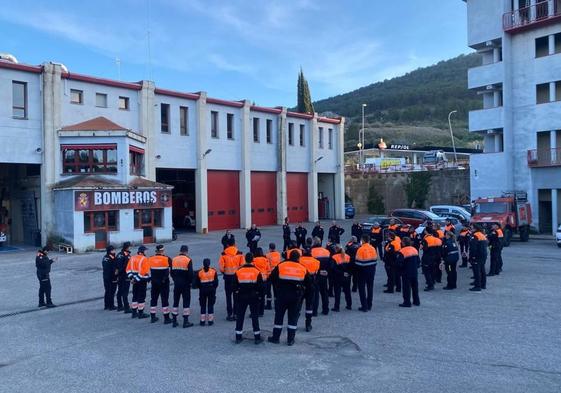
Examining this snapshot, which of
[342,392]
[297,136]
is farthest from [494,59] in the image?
[342,392]

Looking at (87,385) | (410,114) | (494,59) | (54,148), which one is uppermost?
(410,114)

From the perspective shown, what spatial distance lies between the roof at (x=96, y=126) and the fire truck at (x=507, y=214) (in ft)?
64.0

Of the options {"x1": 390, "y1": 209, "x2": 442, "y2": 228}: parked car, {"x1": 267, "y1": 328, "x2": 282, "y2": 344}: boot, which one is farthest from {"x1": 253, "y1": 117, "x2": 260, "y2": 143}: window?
{"x1": 267, "y1": 328, "x2": 282, "y2": 344}: boot

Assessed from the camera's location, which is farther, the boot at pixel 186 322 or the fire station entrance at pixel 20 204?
the fire station entrance at pixel 20 204

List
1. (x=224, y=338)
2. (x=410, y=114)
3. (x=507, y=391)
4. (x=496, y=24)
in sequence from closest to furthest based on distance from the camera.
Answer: (x=507, y=391), (x=224, y=338), (x=496, y=24), (x=410, y=114)

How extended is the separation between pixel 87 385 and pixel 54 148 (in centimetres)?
2250

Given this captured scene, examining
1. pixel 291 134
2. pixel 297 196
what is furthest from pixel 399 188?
pixel 291 134

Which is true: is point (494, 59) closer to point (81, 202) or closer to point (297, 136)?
point (297, 136)

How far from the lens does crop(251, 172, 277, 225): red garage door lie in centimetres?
3972

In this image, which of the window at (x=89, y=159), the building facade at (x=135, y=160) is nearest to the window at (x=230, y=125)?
the building facade at (x=135, y=160)

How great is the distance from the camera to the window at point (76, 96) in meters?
28.8

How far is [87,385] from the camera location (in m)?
7.50

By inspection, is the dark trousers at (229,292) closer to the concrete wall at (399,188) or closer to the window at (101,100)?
the window at (101,100)

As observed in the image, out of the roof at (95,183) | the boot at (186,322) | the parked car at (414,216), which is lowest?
the boot at (186,322)
